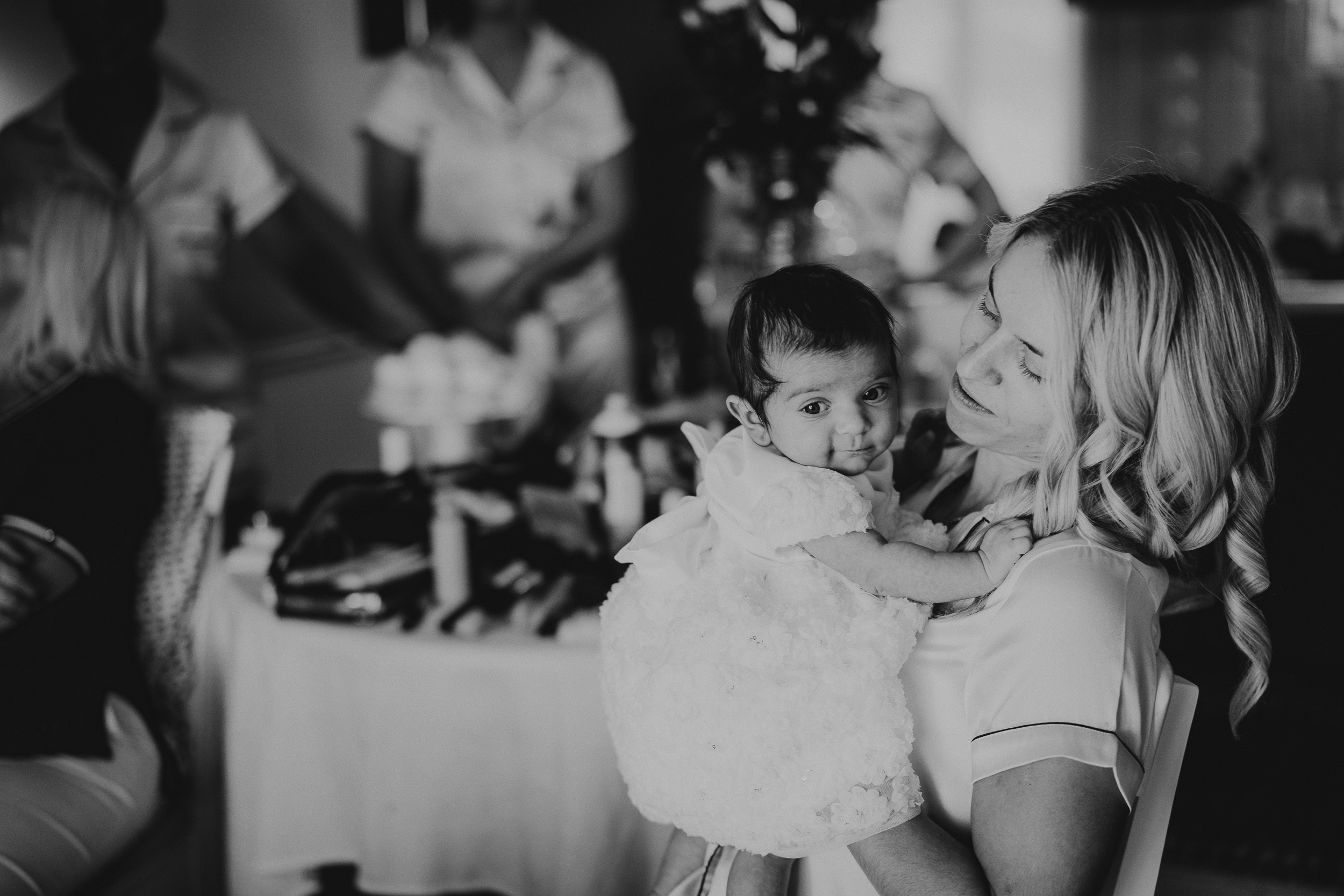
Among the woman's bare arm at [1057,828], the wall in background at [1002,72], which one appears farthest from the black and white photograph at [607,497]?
the wall in background at [1002,72]

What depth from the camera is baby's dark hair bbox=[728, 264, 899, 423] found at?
1321 millimetres

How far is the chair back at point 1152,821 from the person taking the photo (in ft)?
4.12

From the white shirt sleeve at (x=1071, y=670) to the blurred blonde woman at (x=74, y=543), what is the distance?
4.86ft

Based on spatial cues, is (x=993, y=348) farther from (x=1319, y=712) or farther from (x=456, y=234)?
(x=456, y=234)

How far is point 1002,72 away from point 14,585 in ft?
24.5

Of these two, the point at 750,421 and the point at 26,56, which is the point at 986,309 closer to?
the point at 750,421

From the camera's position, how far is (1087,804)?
1078mm

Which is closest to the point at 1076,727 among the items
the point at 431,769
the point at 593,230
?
the point at 431,769

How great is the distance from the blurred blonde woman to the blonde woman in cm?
136

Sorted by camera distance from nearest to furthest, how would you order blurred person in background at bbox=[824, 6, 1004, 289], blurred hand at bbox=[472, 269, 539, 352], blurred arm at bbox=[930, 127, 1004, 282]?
blurred person in background at bbox=[824, 6, 1004, 289] → blurred arm at bbox=[930, 127, 1004, 282] → blurred hand at bbox=[472, 269, 539, 352]

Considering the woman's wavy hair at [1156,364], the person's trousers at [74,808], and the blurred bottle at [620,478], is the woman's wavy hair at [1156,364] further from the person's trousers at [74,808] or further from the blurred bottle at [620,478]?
the person's trousers at [74,808]

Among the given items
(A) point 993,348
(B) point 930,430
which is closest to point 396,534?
(B) point 930,430

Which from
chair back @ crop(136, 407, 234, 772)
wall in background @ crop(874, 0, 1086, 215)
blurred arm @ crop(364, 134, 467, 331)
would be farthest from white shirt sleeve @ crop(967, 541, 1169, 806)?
wall in background @ crop(874, 0, 1086, 215)

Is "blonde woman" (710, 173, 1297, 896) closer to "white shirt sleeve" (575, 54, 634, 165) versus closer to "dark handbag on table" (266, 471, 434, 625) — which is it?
"dark handbag on table" (266, 471, 434, 625)
